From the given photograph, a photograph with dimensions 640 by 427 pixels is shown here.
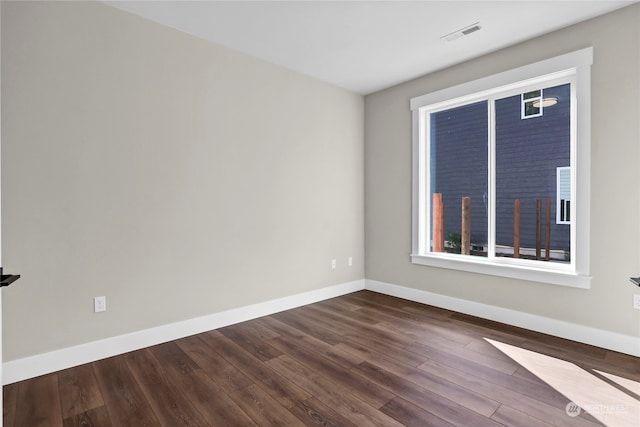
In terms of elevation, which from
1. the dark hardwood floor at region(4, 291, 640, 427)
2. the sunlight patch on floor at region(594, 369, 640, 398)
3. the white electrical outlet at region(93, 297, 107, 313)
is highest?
the white electrical outlet at region(93, 297, 107, 313)

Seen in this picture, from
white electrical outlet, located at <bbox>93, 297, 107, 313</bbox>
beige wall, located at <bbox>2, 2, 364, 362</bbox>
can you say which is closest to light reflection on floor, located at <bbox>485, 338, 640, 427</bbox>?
beige wall, located at <bbox>2, 2, 364, 362</bbox>

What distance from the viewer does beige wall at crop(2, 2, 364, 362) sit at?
2.27 meters

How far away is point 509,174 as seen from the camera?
134 inches

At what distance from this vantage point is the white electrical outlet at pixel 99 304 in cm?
252

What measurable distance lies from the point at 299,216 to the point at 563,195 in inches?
102

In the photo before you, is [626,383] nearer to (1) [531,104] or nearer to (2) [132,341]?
(1) [531,104]

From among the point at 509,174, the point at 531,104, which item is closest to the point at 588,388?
the point at 509,174

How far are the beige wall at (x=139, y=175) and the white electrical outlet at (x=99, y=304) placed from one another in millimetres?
38

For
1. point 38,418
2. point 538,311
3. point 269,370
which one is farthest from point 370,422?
point 538,311

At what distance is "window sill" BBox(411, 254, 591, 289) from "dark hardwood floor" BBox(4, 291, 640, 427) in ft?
1.64

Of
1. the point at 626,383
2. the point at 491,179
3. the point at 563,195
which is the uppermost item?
the point at 491,179

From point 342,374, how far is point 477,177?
257 centimetres

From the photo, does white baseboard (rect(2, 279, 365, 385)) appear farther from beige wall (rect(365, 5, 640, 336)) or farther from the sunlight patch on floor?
the sunlight patch on floor

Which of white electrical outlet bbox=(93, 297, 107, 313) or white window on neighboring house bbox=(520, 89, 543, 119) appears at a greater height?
white window on neighboring house bbox=(520, 89, 543, 119)
